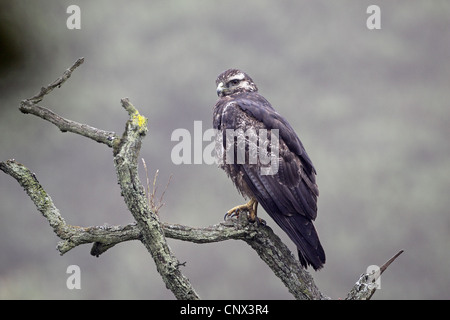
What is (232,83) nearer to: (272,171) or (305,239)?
(272,171)

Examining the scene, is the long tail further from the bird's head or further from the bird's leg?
the bird's head

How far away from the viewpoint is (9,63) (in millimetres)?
19609

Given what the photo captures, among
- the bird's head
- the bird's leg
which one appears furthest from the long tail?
the bird's head

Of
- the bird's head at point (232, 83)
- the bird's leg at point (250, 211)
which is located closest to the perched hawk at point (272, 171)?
the bird's leg at point (250, 211)

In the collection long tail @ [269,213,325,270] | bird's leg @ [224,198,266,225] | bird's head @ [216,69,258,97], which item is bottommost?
long tail @ [269,213,325,270]

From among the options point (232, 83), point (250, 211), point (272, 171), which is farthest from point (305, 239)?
point (232, 83)

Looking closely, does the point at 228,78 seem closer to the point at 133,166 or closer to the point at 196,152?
the point at 196,152

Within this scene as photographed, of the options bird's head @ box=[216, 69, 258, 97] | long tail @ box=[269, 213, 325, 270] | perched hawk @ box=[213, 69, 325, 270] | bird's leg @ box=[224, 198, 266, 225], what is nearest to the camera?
long tail @ box=[269, 213, 325, 270]

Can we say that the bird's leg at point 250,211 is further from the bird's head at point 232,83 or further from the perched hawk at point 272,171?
the bird's head at point 232,83

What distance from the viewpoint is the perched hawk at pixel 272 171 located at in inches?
211

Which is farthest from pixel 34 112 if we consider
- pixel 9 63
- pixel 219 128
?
pixel 9 63

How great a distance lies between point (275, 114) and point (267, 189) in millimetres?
786

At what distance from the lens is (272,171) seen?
18.3 feet

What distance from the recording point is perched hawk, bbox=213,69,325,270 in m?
5.36
